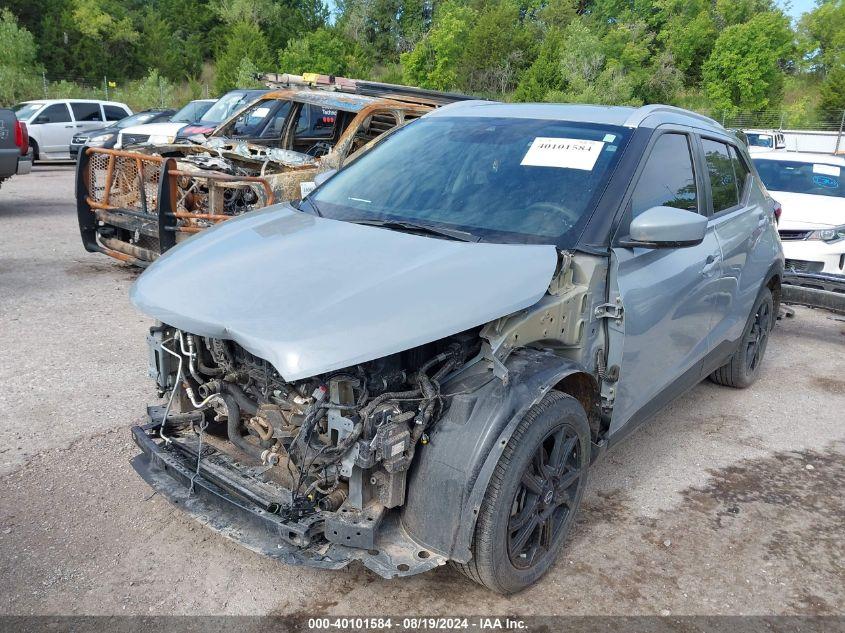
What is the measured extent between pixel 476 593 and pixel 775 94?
51237 mm

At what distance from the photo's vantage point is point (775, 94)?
46438 mm

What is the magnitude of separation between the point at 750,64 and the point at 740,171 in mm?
45897

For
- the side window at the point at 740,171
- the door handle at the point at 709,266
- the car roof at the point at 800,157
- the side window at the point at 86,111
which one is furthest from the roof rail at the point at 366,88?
the side window at the point at 86,111

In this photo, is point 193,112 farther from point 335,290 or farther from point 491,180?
point 335,290

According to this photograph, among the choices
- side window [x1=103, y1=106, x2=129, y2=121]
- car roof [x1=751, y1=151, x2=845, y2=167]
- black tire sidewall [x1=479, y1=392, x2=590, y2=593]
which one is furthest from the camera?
side window [x1=103, y1=106, x2=129, y2=121]

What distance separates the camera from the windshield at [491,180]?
129 inches

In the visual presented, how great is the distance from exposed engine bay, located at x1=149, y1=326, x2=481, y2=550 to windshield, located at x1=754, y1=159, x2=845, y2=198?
26.2 ft

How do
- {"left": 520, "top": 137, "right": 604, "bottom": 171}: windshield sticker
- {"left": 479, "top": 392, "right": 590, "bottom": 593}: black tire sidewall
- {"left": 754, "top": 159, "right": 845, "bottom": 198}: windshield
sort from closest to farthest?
{"left": 479, "top": 392, "right": 590, "bottom": 593}: black tire sidewall < {"left": 520, "top": 137, "right": 604, "bottom": 171}: windshield sticker < {"left": 754, "top": 159, "right": 845, "bottom": 198}: windshield

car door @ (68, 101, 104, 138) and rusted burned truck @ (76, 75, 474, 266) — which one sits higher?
rusted burned truck @ (76, 75, 474, 266)

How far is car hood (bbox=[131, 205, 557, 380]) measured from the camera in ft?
7.92

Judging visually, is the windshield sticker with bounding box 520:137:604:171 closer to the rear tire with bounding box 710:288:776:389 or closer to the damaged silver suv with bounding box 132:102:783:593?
the damaged silver suv with bounding box 132:102:783:593

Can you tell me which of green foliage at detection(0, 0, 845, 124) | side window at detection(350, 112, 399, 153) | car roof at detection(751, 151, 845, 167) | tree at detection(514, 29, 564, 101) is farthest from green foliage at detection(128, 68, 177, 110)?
car roof at detection(751, 151, 845, 167)

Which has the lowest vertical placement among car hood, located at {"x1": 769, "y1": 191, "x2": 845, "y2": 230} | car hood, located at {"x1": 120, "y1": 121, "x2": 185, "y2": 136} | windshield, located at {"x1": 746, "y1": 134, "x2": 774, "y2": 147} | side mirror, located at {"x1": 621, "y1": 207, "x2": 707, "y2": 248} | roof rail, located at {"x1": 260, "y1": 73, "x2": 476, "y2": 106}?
car hood, located at {"x1": 120, "y1": 121, "x2": 185, "y2": 136}

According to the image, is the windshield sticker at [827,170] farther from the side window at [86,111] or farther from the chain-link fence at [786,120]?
the chain-link fence at [786,120]
